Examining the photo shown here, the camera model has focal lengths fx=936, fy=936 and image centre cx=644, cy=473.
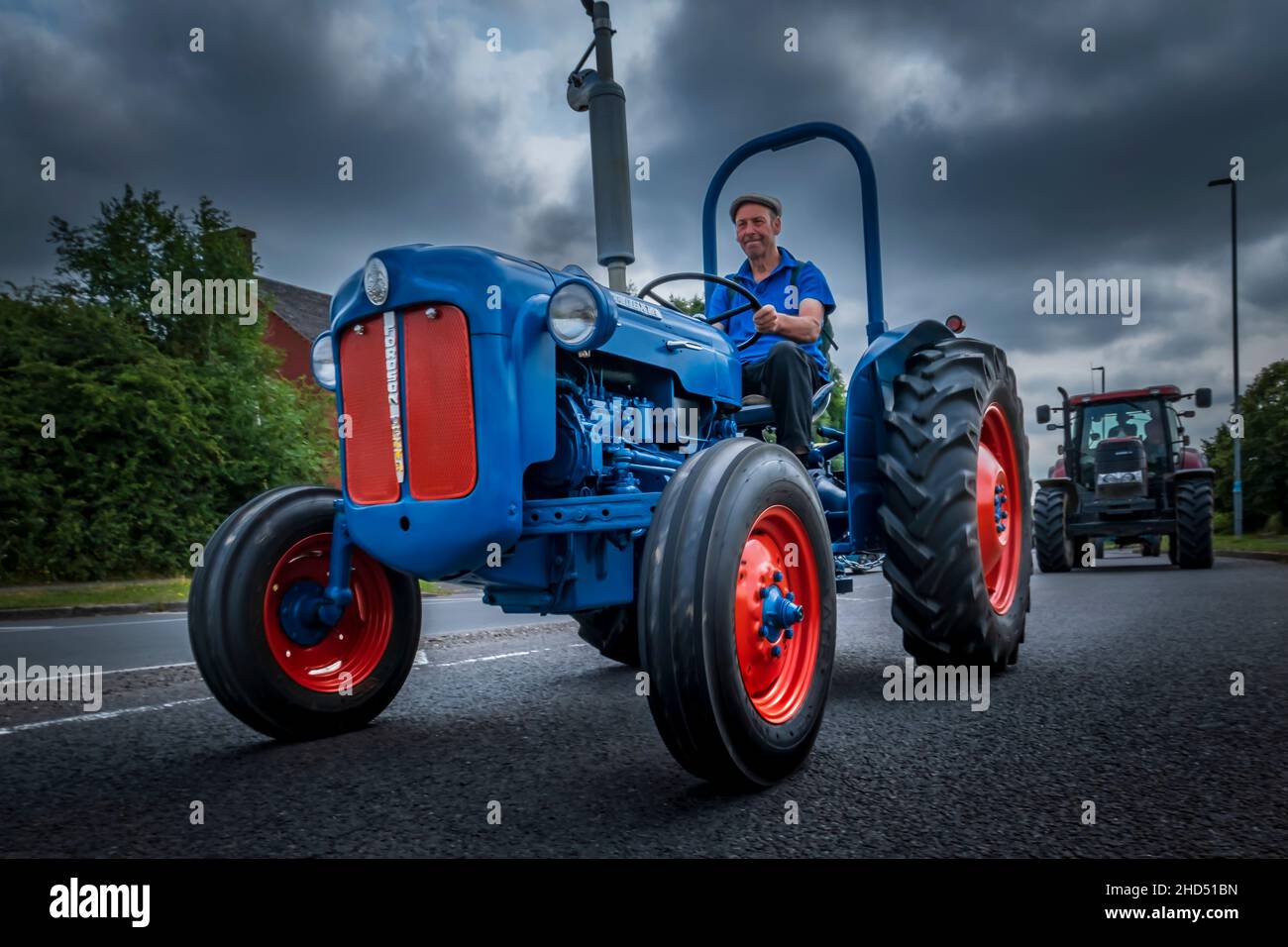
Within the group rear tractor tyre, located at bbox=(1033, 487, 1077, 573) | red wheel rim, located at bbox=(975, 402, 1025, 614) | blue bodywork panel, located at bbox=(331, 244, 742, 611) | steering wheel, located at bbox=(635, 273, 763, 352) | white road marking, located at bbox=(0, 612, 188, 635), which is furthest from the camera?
rear tractor tyre, located at bbox=(1033, 487, 1077, 573)

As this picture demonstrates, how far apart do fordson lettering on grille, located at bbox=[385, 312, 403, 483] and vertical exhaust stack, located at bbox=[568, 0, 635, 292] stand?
1852mm

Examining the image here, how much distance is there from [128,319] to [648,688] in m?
19.0

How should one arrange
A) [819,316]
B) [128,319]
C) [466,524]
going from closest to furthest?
[466,524], [819,316], [128,319]

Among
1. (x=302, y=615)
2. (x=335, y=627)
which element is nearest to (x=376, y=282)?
(x=302, y=615)

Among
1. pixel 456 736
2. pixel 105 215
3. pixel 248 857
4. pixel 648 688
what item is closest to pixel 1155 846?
pixel 648 688

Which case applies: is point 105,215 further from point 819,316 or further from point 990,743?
point 990,743

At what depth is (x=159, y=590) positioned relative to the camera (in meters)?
12.7

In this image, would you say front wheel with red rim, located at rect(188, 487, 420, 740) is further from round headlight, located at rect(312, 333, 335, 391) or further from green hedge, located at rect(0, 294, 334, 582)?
green hedge, located at rect(0, 294, 334, 582)

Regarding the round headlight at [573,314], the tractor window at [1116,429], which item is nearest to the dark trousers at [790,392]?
the round headlight at [573,314]

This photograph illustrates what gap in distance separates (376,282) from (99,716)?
2.16 metres

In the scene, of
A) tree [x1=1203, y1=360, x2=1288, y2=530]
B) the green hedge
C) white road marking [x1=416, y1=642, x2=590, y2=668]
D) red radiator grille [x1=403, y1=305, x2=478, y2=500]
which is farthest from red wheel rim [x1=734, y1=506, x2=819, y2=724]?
tree [x1=1203, y1=360, x2=1288, y2=530]

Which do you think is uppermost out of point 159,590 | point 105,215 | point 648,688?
point 105,215

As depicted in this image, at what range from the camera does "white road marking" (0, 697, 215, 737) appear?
3.45 meters

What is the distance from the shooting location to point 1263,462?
1030 inches
